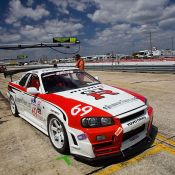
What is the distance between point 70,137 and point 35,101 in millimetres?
1728

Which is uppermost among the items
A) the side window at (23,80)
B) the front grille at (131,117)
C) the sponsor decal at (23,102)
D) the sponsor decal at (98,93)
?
the side window at (23,80)

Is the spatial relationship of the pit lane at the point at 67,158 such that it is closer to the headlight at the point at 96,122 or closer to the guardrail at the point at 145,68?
the headlight at the point at 96,122

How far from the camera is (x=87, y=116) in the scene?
386 centimetres

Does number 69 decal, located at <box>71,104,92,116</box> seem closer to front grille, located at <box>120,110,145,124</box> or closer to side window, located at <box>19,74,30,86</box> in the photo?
front grille, located at <box>120,110,145,124</box>

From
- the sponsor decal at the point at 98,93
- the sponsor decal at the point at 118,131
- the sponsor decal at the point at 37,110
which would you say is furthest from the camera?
the sponsor decal at the point at 37,110

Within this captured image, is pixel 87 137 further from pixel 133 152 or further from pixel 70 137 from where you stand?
pixel 133 152

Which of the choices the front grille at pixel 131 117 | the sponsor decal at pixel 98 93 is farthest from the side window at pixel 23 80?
the front grille at pixel 131 117

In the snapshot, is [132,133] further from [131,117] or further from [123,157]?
[123,157]

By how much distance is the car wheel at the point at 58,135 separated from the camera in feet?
13.8

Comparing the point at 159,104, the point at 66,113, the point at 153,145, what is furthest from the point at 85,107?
the point at 159,104

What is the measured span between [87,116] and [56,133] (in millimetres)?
1005

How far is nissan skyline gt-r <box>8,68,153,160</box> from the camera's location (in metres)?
3.72

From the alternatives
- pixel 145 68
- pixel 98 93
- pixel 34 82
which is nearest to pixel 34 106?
pixel 34 82

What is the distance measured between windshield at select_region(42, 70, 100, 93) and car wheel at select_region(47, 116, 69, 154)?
0.82 meters
